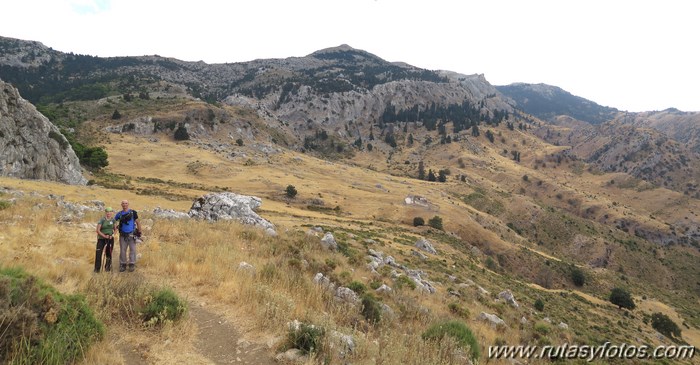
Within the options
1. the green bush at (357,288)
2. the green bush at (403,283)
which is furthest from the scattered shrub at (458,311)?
the green bush at (357,288)

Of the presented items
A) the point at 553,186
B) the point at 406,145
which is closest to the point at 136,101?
the point at 406,145

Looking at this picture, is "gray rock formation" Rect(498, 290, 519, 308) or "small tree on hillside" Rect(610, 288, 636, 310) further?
"small tree on hillside" Rect(610, 288, 636, 310)

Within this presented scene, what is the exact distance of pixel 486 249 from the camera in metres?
64.4

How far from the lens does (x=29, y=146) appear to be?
44625 millimetres

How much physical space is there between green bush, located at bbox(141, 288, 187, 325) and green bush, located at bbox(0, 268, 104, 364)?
3.59 feet

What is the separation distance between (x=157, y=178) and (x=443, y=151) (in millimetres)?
128571

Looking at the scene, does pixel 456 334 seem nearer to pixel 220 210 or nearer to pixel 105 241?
pixel 105 241

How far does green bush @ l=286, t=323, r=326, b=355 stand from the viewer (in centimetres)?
670

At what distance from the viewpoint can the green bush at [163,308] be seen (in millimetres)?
7087

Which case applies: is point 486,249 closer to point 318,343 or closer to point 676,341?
point 676,341

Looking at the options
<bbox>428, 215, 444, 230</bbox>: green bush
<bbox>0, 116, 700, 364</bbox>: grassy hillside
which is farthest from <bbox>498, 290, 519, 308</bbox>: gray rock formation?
<bbox>428, 215, 444, 230</bbox>: green bush

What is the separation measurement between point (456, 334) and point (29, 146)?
56550 millimetres

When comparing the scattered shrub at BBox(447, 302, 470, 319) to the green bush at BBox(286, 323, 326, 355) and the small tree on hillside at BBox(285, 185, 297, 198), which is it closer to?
the green bush at BBox(286, 323, 326, 355)

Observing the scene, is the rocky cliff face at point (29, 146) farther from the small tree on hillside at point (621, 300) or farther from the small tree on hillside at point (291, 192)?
the small tree on hillside at point (621, 300)
